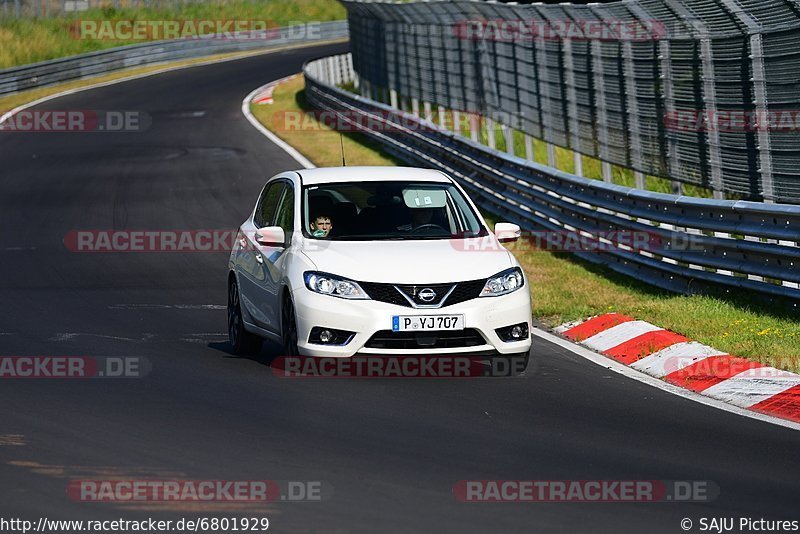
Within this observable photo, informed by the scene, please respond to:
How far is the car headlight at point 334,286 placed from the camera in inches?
412

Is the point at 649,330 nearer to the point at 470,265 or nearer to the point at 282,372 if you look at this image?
the point at 470,265

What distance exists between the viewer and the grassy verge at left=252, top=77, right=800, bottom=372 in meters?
11.8

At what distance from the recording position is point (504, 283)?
1078 cm

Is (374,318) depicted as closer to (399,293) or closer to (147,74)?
(399,293)

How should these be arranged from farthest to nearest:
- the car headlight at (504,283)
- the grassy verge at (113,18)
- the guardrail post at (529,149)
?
the grassy verge at (113,18) → the guardrail post at (529,149) → the car headlight at (504,283)

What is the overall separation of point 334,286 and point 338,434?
6.89 feet

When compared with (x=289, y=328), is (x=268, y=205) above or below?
above

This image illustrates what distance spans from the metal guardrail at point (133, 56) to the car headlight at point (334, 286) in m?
35.2
